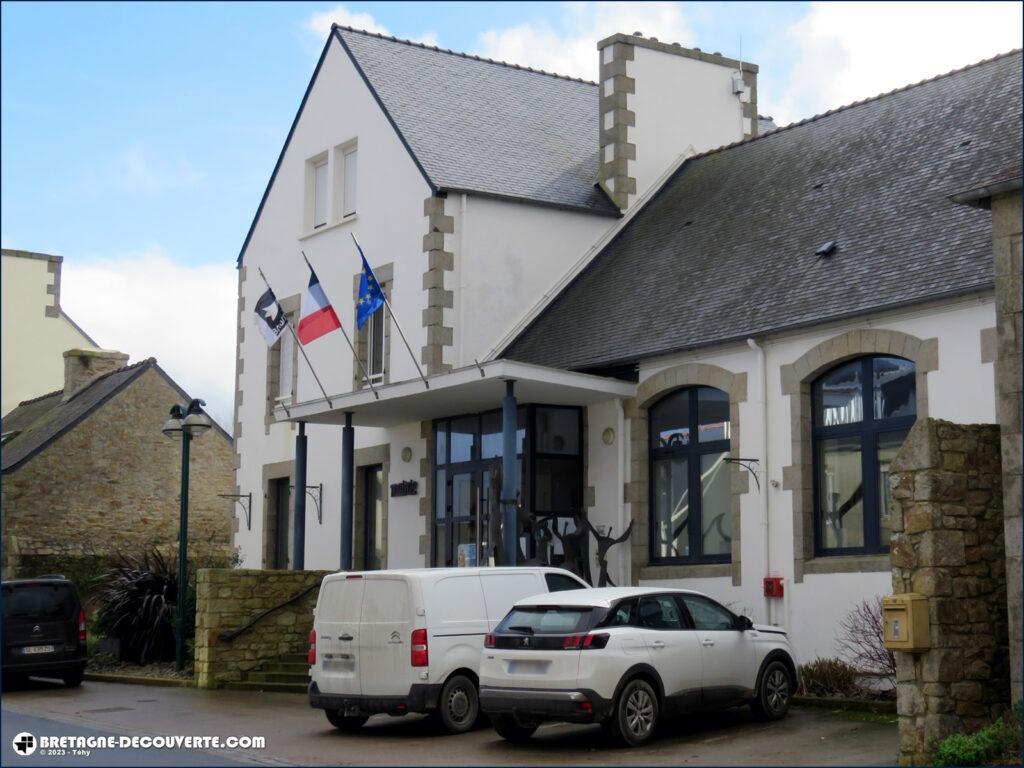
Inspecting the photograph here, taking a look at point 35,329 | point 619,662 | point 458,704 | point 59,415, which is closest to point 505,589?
point 458,704

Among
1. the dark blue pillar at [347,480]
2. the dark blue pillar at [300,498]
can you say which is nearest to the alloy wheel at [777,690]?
the dark blue pillar at [347,480]

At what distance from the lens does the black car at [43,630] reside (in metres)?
20.2

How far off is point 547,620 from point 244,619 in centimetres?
855

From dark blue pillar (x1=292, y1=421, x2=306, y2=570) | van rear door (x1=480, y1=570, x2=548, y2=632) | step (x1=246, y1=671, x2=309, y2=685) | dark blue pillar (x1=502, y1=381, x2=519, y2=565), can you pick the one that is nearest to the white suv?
van rear door (x1=480, y1=570, x2=548, y2=632)

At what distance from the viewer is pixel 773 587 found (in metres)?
17.1

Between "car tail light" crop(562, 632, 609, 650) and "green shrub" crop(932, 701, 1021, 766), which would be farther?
"car tail light" crop(562, 632, 609, 650)

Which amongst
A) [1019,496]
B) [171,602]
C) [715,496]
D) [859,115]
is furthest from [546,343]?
[1019,496]

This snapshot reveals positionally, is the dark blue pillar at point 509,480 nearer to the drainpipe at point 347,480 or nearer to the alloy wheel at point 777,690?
the drainpipe at point 347,480

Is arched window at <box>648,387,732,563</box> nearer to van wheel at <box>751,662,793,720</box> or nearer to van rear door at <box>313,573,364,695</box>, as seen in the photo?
van wheel at <box>751,662,793,720</box>

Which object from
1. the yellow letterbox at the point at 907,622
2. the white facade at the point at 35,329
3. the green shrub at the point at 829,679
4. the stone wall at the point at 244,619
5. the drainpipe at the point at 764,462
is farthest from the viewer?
the white facade at the point at 35,329

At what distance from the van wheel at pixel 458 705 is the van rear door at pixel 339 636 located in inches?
35.2

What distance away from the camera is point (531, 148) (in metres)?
24.9

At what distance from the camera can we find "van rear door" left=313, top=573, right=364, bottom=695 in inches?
574

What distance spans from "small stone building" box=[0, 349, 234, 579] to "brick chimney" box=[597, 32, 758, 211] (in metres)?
14.7
